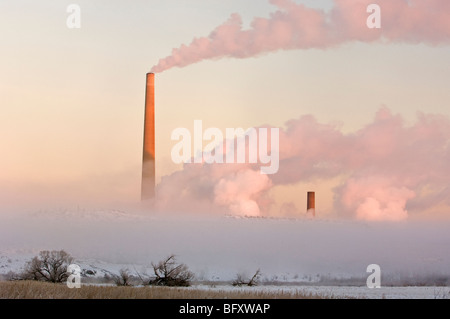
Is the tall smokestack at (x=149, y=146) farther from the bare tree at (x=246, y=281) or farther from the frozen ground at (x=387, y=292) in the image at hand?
the frozen ground at (x=387, y=292)

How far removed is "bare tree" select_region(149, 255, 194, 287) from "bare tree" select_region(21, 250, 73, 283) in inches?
195

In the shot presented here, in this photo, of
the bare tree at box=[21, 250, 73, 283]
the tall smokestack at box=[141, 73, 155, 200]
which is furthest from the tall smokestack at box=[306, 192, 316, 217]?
the bare tree at box=[21, 250, 73, 283]

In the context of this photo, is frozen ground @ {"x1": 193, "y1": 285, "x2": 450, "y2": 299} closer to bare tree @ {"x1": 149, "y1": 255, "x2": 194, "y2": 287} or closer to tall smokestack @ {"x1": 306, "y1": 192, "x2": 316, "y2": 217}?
bare tree @ {"x1": 149, "y1": 255, "x2": 194, "y2": 287}

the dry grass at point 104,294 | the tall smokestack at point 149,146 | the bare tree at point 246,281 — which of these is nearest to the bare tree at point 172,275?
the bare tree at point 246,281

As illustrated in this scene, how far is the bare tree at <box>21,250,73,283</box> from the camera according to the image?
3419 cm

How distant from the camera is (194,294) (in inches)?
959

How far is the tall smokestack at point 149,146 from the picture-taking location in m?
63.3

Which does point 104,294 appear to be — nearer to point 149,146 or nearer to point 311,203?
A: point 149,146

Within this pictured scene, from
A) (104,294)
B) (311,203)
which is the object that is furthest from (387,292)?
(311,203)

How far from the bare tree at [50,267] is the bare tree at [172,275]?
4946 mm

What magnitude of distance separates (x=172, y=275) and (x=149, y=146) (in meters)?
31.8
